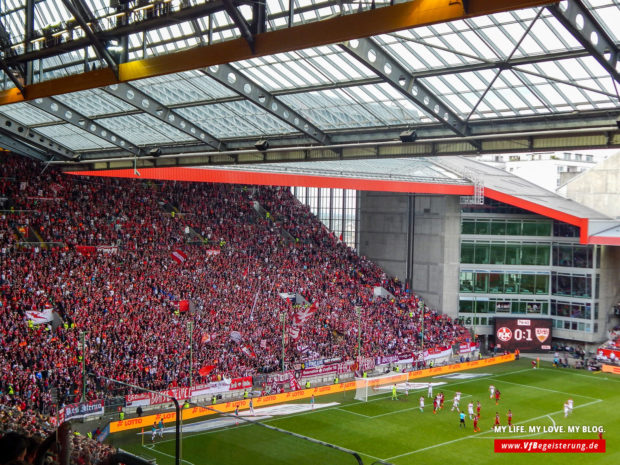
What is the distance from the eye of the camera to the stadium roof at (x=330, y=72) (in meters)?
14.6

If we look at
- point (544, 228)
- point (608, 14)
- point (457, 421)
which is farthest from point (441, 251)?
point (608, 14)

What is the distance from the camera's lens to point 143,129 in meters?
29.1

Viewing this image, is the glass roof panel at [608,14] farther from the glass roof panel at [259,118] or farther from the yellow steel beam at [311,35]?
the glass roof panel at [259,118]

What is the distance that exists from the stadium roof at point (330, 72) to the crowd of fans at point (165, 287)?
397 inches

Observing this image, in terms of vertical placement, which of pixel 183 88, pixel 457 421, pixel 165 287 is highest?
pixel 183 88

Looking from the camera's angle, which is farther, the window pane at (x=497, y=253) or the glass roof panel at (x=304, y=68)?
the window pane at (x=497, y=253)

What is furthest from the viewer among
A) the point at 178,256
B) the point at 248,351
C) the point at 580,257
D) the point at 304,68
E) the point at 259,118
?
the point at 580,257

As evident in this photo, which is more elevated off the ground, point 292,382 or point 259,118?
point 259,118

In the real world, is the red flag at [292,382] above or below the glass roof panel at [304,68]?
below

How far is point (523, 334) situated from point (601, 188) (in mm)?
14589

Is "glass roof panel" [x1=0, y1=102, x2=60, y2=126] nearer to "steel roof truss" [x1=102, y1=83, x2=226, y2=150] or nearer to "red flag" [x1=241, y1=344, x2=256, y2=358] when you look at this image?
"steel roof truss" [x1=102, y1=83, x2=226, y2=150]

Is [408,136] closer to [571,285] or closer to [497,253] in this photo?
[497,253]

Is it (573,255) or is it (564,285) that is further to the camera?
(564,285)

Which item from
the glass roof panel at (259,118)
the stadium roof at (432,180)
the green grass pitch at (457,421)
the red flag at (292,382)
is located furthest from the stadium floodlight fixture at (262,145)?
the red flag at (292,382)
